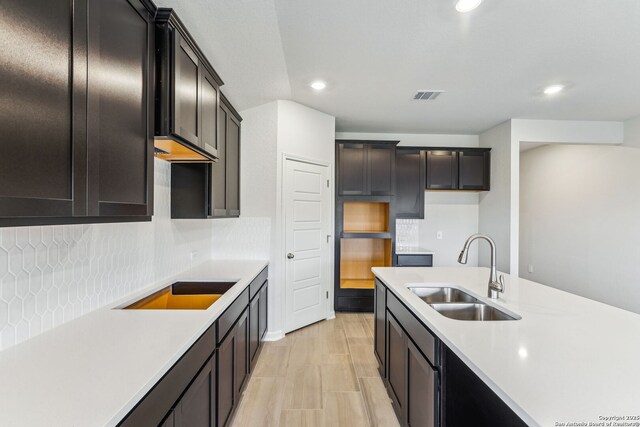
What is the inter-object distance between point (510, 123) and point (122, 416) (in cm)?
478

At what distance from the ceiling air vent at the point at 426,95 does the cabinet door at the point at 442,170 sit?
49.0 inches

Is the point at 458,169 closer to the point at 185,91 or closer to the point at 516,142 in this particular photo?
the point at 516,142

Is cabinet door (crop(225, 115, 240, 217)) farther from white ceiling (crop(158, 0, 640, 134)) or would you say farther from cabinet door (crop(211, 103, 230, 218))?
white ceiling (crop(158, 0, 640, 134))

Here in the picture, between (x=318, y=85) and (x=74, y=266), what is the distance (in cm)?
248

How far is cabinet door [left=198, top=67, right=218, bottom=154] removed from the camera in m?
1.95

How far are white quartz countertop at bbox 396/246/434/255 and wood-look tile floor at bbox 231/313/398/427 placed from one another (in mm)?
1349

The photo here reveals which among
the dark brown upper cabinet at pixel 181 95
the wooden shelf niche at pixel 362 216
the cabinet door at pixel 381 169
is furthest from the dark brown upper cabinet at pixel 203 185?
the wooden shelf niche at pixel 362 216

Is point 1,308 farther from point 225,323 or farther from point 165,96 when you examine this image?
point 165,96

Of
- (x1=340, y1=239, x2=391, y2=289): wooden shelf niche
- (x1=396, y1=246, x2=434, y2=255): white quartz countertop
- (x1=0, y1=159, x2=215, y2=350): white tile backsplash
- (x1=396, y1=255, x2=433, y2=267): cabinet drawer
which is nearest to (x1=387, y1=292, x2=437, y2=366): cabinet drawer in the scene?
(x1=0, y1=159, x2=215, y2=350): white tile backsplash

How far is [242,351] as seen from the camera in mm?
2139

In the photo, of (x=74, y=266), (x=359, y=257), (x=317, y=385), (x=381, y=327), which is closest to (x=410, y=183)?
(x=359, y=257)

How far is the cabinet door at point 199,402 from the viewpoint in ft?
3.77

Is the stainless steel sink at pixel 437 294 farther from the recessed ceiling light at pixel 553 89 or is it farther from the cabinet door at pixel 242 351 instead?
the recessed ceiling light at pixel 553 89

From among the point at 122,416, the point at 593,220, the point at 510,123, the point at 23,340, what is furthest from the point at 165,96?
the point at 593,220
